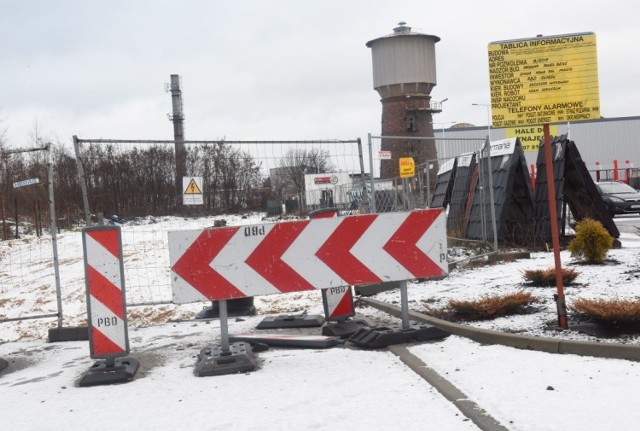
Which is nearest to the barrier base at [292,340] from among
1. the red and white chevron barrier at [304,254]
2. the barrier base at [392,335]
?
the barrier base at [392,335]

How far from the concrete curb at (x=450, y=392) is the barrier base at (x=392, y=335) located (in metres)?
0.21

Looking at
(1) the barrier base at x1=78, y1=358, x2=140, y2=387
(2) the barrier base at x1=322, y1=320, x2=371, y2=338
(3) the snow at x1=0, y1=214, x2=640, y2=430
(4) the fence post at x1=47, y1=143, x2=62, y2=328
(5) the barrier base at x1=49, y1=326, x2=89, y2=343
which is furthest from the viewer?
(4) the fence post at x1=47, y1=143, x2=62, y2=328

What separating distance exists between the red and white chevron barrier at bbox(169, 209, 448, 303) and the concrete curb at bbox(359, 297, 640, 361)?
65 cm

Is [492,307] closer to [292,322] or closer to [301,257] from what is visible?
[301,257]

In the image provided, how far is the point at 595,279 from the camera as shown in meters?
8.91

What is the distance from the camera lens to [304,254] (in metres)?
6.92

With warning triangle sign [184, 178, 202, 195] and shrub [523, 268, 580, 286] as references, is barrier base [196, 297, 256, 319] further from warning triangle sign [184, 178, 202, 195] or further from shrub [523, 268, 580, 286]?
shrub [523, 268, 580, 286]

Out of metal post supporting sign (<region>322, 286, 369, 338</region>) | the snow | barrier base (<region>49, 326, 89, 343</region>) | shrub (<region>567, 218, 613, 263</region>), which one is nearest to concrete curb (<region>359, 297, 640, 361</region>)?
the snow

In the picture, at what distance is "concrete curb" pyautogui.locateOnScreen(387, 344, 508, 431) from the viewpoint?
4312 mm

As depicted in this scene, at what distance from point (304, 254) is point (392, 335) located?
1215 mm

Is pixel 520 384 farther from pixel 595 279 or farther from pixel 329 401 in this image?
pixel 595 279

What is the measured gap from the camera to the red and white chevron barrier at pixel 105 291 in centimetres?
646

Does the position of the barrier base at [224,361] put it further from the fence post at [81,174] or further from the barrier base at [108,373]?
the fence post at [81,174]

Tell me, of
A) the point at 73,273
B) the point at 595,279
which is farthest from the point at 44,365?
the point at 73,273
